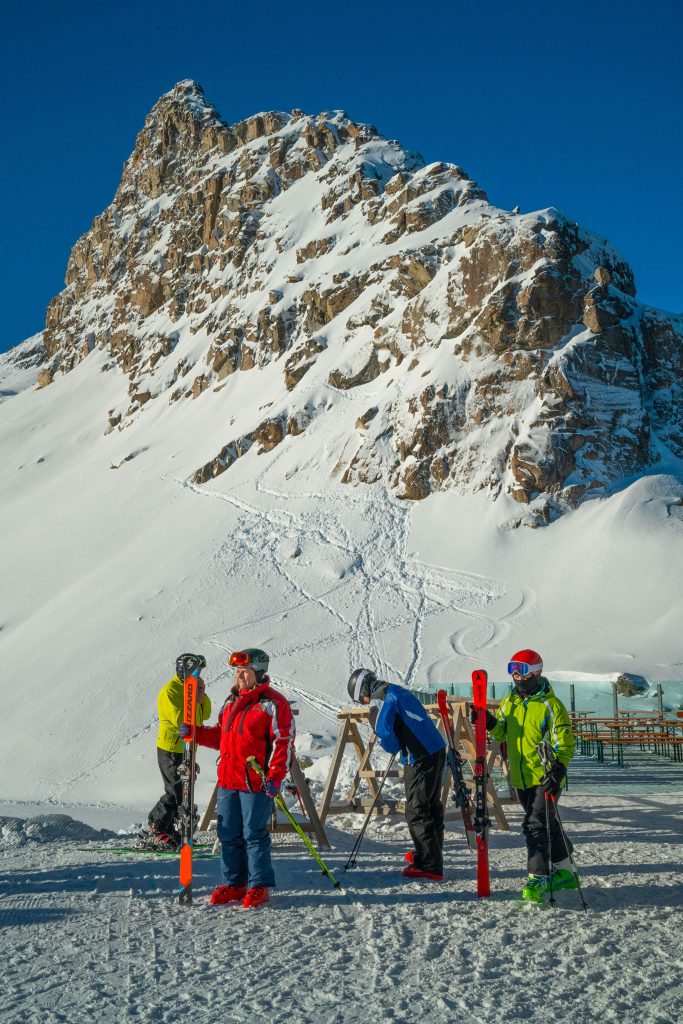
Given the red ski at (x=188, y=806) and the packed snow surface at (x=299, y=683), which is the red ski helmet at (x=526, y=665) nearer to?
the packed snow surface at (x=299, y=683)

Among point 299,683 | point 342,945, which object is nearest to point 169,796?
point 342,945

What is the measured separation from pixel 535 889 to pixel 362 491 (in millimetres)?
30417

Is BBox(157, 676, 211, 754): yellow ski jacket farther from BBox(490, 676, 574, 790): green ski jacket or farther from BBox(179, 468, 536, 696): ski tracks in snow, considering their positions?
BBox(179, 468, 536, 696): ski tracks in snow

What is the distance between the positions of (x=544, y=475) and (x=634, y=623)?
9.53 metres

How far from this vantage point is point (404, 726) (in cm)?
631

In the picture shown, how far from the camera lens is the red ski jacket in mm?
5602

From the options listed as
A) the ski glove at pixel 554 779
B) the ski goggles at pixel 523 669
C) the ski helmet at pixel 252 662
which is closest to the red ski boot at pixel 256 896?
the ski helmet at pixel 252 662

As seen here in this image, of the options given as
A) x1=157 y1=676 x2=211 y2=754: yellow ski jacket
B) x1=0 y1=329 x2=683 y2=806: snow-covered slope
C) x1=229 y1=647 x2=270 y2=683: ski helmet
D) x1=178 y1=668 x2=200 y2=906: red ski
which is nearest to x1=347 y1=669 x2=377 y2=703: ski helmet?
x1=229 y1=647 x2=270 y2=683: ski helmet

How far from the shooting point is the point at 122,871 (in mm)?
6512

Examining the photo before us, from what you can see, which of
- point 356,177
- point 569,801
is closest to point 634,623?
point 569,801

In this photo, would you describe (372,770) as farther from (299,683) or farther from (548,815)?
(299,683)

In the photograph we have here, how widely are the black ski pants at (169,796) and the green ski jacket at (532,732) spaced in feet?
9.71

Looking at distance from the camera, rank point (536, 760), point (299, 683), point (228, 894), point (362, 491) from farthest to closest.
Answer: point (362, 491) → point (299, 683) → point (536, 760) → point (228, 894)

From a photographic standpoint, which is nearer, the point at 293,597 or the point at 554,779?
the point at 554,779
